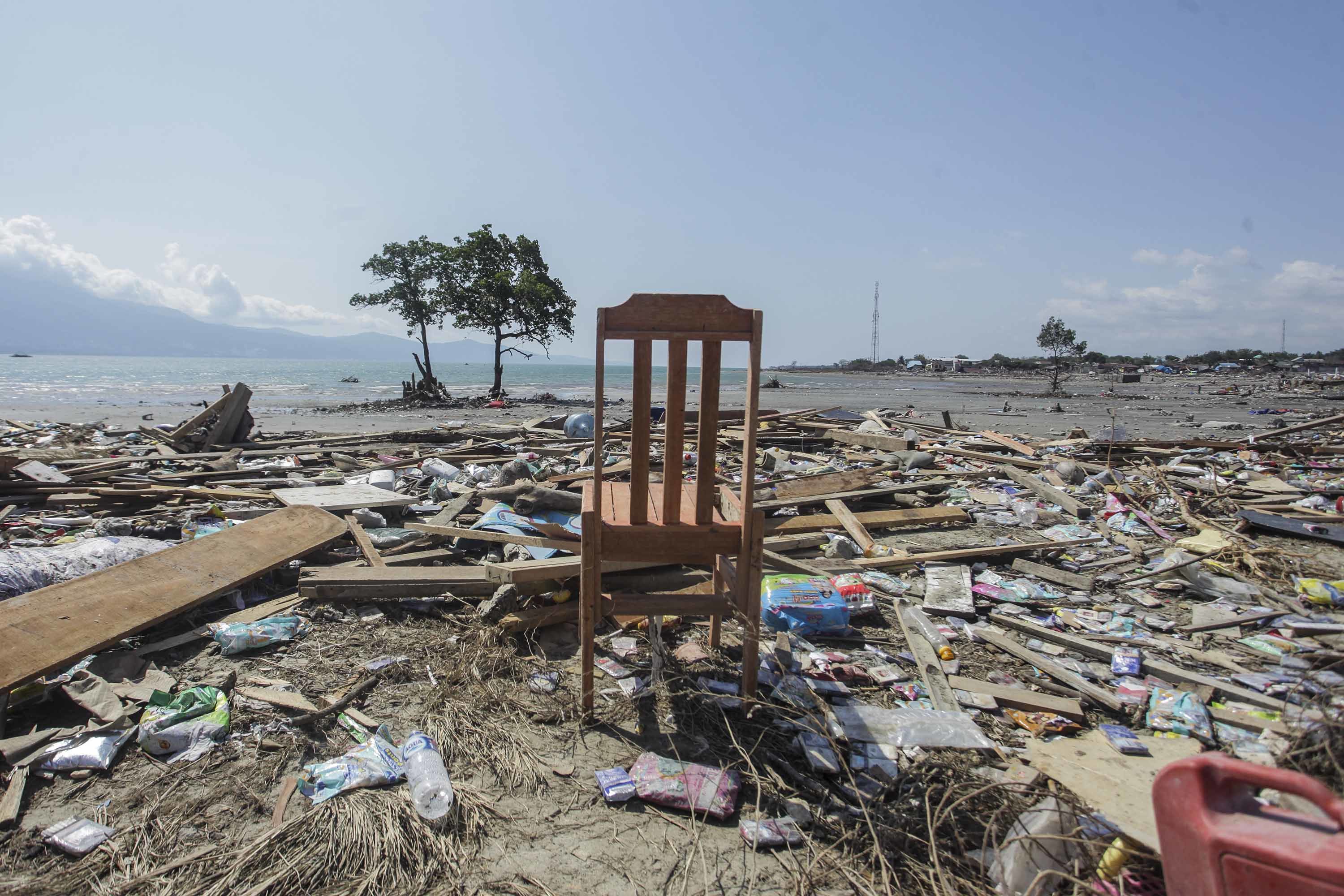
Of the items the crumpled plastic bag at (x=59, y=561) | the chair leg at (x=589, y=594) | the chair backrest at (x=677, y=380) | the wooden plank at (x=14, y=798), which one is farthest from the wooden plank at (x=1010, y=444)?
the wooden plank at (x=14, y=798)

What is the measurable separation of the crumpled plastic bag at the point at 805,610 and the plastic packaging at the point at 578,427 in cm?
783

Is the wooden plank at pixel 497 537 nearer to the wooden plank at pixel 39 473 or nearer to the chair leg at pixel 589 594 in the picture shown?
the chair leg at pixel 589 594

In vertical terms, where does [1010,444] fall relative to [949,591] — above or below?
above

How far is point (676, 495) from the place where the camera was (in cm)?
286

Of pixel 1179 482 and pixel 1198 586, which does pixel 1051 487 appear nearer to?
pixel 1179 482

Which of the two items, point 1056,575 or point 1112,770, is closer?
point 1112,770

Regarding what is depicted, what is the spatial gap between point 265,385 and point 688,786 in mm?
45020

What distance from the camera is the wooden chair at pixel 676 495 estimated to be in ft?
8.66

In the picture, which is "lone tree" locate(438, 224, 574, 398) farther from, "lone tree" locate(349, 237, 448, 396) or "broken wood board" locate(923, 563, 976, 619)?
"broken wood board" locate(923, 563, 976, 619)

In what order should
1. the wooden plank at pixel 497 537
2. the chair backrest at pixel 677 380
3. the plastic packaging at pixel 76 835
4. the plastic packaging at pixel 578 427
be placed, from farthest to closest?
1. the plastic packaging at pixel 578 427
2. the wooden plank at pixel 497 537
3. the chair backrest at pixel 677 380
4. the plastic packaging at pixel 76 835

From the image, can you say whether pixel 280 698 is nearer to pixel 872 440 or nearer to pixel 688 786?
pixel 688 786

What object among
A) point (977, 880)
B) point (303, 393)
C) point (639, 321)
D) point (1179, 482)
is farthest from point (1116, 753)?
point (303, 393)

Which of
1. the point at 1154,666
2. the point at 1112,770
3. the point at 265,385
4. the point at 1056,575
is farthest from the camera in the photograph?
the point at 265,385

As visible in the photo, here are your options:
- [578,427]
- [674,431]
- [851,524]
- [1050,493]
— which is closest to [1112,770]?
[674,431]
